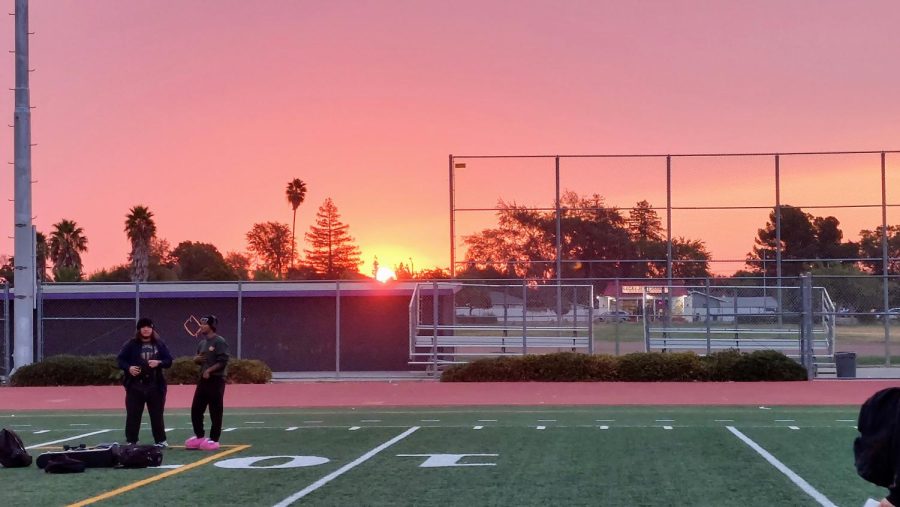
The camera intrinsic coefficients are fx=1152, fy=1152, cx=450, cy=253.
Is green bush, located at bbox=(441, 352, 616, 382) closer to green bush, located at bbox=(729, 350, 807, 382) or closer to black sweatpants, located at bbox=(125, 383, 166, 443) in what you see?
green bush, located at bbox=(729, 350, 807, 382)

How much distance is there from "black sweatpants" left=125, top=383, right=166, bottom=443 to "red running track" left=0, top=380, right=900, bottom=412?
7.93m

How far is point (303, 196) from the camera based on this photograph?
106312 mm

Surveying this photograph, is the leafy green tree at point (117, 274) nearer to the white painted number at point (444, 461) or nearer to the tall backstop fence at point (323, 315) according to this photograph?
the tall backstop fence at point (323, 315)

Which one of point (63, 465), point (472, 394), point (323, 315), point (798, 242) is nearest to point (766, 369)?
point (472, 394)

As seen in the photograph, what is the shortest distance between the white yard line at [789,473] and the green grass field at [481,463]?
58 millimetres

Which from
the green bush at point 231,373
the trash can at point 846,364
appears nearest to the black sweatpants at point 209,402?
the green bush at point 231,373

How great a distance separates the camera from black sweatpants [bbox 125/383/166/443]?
14.1 metres

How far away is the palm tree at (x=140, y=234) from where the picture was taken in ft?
267

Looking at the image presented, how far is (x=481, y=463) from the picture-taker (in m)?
12.7

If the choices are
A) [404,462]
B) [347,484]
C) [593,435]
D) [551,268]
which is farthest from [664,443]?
[551,268]

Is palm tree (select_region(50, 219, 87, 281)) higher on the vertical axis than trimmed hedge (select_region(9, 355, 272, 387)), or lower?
higher

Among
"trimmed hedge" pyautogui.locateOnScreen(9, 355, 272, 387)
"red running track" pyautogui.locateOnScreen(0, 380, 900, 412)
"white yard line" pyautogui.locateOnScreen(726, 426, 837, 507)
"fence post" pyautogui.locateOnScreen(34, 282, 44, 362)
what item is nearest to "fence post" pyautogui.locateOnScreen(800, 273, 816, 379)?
"red running track" pyautogui.locateOnScreen(0, 380, 900, 412)

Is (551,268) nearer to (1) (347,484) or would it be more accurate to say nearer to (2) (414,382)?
(2) (414,382)

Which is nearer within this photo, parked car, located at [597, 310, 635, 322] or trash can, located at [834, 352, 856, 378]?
trash can, located at [834, 352, 856, 378]
